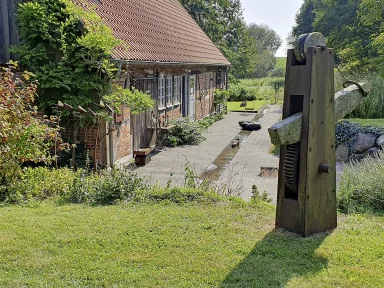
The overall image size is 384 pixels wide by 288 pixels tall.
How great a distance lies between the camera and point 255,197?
249 inches

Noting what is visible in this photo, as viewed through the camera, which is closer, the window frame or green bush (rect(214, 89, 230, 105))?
the window frame

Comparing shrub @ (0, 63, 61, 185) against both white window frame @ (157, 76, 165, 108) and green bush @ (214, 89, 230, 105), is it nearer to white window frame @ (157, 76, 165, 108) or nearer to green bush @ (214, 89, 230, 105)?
white window frame @ (157, 76, 165, 108)

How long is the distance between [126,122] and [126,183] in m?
4.82

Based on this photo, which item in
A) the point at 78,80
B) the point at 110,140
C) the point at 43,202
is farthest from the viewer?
the point at 110,140

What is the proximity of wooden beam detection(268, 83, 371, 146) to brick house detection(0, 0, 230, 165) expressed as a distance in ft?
19.1

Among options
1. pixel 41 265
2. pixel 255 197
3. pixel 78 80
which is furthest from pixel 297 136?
pixel 78 80

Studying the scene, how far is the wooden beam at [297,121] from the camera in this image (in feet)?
13.6

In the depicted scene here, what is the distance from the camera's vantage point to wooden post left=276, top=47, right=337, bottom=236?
14.4 ft

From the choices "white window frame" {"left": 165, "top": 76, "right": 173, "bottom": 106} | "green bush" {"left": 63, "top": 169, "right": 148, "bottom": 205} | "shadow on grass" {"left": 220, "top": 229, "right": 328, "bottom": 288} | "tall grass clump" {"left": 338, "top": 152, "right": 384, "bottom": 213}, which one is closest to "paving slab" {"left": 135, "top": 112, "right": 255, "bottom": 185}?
"green bush" {"left": 63, "top": 169, "right": 148, "bottom": 205}

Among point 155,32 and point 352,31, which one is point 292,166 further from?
point 352,31

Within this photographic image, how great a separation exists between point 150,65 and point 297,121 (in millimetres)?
8350

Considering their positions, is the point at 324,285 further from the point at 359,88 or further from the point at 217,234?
the point at 359,88

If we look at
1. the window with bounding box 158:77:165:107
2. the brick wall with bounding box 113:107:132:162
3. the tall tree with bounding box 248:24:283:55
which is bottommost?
the brick wall with bounding box 113:107:132:162

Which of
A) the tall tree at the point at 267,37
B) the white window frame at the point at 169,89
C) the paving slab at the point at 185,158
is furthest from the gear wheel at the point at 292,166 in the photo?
the tall tree at the point at 267,37
